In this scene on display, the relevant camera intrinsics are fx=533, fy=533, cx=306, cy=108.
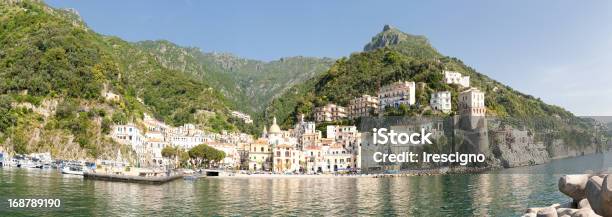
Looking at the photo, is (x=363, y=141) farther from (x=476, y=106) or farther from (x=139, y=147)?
(x=139, y=147)

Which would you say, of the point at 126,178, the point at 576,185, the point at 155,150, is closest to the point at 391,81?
the point at 155,150

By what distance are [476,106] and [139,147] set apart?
70763 millimetres

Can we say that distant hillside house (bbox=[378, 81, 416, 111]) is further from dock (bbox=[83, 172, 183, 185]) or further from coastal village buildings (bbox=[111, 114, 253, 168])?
dock (bbox=[83, 172, 183, 185])

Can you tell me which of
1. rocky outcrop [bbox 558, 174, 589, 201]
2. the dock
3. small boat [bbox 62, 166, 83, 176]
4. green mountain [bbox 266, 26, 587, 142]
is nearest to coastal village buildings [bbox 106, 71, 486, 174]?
green mountain [bbox 266, 26, 587, 142]

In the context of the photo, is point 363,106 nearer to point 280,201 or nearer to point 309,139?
point 309,139

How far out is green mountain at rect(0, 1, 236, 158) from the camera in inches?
3885

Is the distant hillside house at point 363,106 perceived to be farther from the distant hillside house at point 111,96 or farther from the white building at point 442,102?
the distant hillside house at point 111,96

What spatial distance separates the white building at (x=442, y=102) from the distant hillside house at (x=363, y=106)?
50.0 feet

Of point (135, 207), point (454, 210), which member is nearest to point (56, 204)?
point (135, 207)

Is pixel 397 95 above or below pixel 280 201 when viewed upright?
above

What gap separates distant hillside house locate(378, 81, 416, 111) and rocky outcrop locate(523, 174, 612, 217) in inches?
3957

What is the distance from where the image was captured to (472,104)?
11312cm

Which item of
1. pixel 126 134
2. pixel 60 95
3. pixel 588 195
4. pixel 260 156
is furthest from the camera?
pixel 260 156

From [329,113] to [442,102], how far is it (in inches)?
1167
